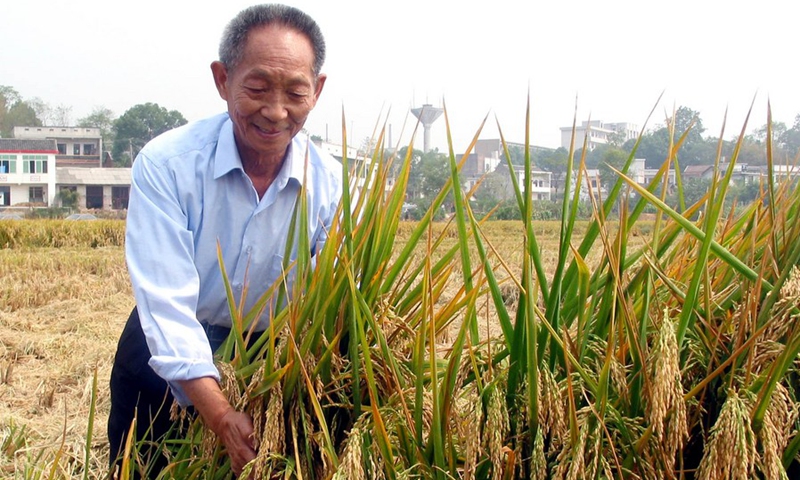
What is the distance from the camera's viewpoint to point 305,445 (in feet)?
5.07

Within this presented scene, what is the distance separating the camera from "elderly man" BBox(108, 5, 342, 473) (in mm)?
1801

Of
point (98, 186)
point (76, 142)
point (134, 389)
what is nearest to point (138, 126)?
point (76, 142)

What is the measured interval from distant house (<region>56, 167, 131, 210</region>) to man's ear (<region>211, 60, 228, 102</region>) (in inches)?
2281

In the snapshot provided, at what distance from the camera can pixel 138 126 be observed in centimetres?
7012

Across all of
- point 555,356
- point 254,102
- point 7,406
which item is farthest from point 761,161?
point 7,406

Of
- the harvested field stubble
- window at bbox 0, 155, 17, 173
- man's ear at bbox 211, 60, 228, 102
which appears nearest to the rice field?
man's ear at bbox 211, 60, 228, 102

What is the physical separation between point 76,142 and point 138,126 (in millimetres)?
6288

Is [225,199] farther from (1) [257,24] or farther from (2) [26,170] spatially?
(2) [26,170]

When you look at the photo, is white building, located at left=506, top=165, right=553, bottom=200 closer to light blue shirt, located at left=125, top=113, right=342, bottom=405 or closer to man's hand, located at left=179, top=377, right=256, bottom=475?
light blue shirt, located at left=125, top=113, right=342, bottom=405

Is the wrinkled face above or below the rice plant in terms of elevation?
above

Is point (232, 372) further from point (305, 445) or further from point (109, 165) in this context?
point (109, 165)

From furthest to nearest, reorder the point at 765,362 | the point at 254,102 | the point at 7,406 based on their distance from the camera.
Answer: the point at 7,406 < the point at 254,102 < the point at 765,362

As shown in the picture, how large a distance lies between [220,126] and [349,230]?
3.03 ft

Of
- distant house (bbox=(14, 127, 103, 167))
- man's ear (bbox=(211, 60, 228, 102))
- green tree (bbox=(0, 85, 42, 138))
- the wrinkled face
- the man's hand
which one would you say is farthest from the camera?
green tree (bbox=(0, 85, 42, 138))
